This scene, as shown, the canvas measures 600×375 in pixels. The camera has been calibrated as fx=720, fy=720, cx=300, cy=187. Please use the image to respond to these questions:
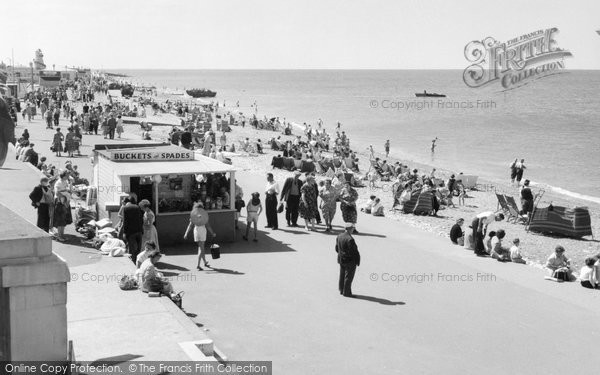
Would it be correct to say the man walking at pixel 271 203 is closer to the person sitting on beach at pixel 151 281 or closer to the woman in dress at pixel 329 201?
the woman in dress at pixel 329 201

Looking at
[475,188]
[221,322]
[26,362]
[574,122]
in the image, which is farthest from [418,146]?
[26,362]

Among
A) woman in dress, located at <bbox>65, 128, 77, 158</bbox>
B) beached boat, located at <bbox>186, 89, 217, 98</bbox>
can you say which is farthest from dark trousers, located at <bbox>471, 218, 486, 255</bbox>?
beached boat, located at <bbox>186, 89, 217, 98</bbox>

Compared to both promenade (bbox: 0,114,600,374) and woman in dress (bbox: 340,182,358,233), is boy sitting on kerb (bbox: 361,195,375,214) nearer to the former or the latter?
woman in dress (bbox: 340,182,358,233)

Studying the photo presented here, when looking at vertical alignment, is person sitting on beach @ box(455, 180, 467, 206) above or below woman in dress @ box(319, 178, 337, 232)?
below

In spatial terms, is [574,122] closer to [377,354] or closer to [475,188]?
[475,188]

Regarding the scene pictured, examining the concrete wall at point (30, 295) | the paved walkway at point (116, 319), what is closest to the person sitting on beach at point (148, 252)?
the paved walkway at point (116, 319)

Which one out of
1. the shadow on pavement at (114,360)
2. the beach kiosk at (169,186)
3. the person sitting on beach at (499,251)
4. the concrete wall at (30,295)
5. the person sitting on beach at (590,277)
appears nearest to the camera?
the concrete wall at (30,295)

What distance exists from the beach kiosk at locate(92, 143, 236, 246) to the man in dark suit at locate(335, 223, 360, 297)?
4138mm

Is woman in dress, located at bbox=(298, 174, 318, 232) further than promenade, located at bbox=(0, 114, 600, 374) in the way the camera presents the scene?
Yes

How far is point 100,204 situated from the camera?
15.0 m

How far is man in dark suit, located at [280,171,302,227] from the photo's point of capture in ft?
53.9

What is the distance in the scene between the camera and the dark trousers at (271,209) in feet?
52.4

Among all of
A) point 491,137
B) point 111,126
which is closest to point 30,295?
point 111,126

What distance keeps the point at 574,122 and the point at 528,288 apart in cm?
7446
